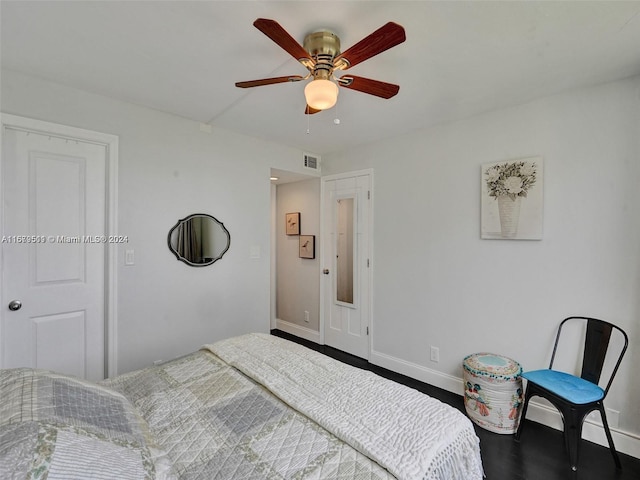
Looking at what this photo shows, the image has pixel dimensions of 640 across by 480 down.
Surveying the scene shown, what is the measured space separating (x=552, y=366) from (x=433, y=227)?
53.8 inches

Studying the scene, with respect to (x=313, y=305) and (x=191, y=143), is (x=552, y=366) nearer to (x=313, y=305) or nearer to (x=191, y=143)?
(x=313, y=305)

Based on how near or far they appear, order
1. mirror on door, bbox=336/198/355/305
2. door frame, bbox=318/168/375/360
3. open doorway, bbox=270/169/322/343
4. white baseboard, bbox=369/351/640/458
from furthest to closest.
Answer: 1. open doorway, bbox=270/169/322/343
2. mirror on door, bbox=336/198/355/305
3. door frame, bbox=318/168/375/360
4. white baseboard, bbox=369/351/640/458

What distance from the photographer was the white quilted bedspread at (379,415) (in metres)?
1.05

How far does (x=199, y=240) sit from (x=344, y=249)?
1633 mm

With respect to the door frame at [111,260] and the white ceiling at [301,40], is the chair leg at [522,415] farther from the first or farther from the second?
the door frame at [111,260]

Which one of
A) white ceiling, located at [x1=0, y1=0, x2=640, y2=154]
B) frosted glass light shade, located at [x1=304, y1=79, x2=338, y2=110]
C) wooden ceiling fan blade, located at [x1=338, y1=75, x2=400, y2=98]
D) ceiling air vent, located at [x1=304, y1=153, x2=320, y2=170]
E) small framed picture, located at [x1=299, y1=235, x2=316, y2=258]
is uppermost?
white ceiling, located at [x1=0, y1=0, x2=640, y2=154]

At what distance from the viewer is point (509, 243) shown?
96.6 inches

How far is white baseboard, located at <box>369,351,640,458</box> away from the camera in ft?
6.47

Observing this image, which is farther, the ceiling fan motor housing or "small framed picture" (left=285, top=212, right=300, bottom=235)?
"small framed picture" (left=285, top=212, right=300, bottom=235)

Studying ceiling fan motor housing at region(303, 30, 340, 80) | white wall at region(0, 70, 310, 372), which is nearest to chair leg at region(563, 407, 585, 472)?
ceiling fan motor housing at region(303, 30, 340, 80)

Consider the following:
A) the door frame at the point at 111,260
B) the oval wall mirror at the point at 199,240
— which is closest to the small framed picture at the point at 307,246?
the oval wall mirror at the point at 199,240

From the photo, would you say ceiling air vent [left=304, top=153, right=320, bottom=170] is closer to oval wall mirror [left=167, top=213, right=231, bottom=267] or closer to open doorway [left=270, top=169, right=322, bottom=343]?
open doorway [left=270, top=169, right=322, bottom=343]

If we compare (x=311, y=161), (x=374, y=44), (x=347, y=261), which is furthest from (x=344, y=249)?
(x=374, y=44)

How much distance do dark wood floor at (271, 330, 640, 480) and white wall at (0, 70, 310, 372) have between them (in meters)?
2.24
